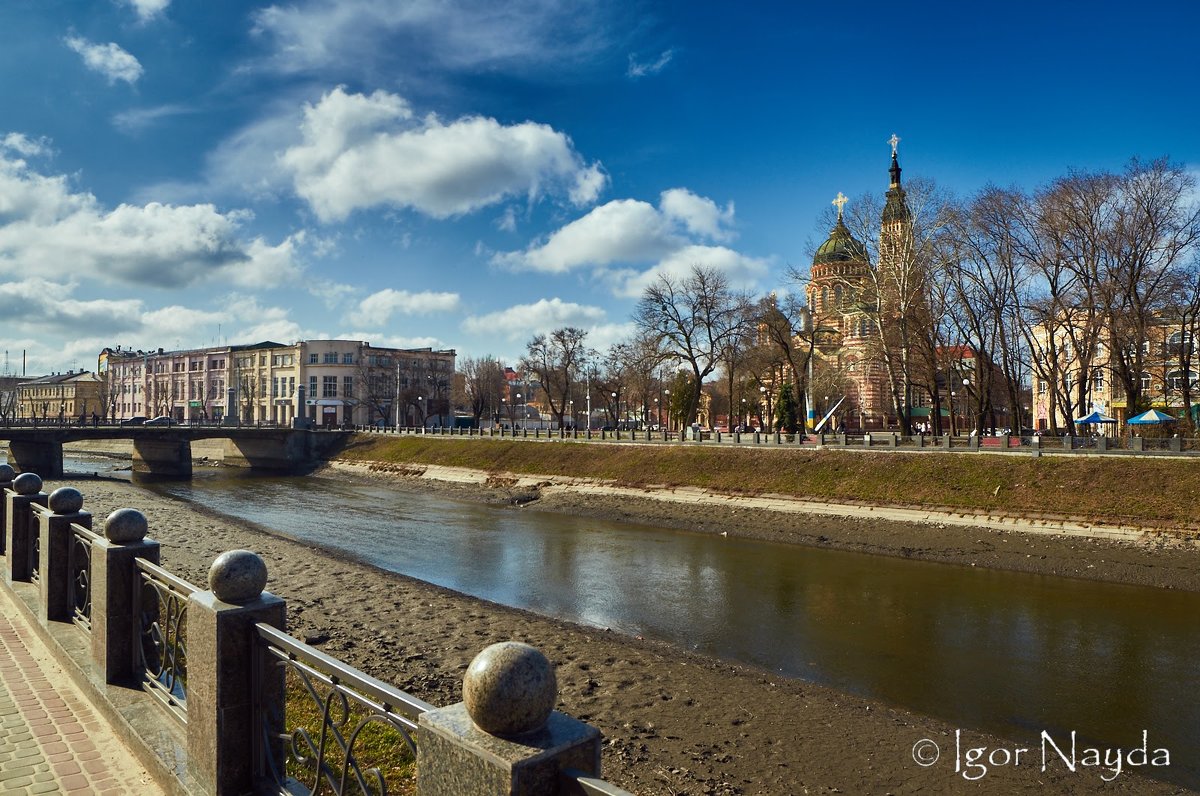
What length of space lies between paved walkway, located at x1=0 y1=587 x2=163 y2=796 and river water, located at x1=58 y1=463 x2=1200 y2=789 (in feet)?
33.8

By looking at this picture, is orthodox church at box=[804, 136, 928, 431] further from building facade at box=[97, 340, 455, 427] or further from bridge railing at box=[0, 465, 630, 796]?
building facade at box=[97, 340, 455, 427]

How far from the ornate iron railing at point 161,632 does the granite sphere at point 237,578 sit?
96 centimetres

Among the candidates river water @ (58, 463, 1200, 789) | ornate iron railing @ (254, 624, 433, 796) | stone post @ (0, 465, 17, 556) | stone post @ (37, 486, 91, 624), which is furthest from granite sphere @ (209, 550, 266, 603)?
river water @ (58, 463, 1200, 789)

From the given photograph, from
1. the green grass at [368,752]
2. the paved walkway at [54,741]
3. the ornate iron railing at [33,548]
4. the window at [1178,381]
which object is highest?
the window at [1178,381]

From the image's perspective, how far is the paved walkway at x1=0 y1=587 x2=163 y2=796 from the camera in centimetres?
502

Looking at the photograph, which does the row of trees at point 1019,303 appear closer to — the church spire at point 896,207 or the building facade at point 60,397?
the church spire at point 896,207

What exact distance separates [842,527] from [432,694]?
68.2 ft

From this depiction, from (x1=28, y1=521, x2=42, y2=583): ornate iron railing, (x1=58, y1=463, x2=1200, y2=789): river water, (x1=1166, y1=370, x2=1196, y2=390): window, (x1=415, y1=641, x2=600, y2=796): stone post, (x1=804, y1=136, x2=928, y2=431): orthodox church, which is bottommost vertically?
(x1=58, y1=463, x2=1200, y2=789): river water

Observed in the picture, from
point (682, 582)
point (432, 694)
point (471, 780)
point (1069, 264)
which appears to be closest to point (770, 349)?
point (1069, 264)

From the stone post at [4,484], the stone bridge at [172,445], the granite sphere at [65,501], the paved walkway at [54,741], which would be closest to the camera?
the paved walkway at [54,741]

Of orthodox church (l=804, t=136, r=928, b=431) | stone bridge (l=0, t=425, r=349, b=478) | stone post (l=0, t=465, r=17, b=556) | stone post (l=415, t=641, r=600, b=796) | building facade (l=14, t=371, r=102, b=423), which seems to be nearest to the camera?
stone post (l=415, t=641, r=600, b=796)

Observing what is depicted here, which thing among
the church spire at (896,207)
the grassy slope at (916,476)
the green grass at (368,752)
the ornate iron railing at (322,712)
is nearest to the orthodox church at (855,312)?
the church spire at (896,207)

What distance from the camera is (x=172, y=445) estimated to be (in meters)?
58.0

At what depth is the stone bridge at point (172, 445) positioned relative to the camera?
50750mm
